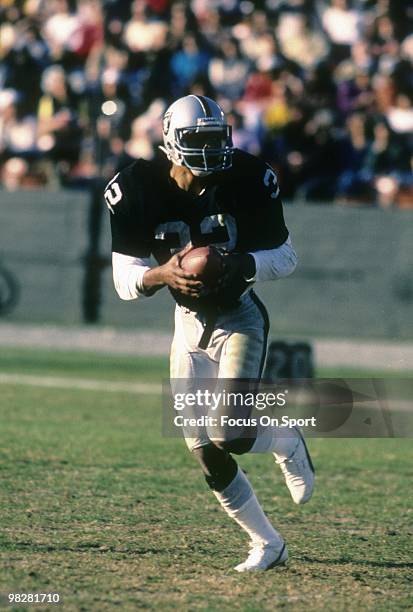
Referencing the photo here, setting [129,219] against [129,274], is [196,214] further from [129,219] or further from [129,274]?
[129,274]

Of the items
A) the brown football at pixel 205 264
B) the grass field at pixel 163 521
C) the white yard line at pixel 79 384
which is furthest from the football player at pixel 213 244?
the white yard line at pixel 79 384

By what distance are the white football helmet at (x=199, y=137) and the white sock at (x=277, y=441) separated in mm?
1173

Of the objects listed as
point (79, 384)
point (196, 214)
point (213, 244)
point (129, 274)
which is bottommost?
point (79, 384)

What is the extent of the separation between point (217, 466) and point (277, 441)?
414 millimetres

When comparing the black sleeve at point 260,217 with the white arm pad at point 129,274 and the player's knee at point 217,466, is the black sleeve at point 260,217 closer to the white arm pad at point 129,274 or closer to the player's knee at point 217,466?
the white arm pad at point 129,274

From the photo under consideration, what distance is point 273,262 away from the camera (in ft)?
17.7

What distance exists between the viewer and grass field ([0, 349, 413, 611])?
4.76 meters

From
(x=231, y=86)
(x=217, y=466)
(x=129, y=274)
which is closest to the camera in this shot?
(x=217, y=466)

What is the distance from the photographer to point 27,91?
15891 millimetres

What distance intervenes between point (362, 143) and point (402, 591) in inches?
383

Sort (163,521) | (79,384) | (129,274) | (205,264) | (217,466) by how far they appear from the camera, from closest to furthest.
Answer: (205,264) → (217,466) → (129,274) → (163,521) → (79,384)

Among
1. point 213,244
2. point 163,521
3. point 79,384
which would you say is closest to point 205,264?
point 213,244

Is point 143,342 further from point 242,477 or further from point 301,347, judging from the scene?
point 242,477

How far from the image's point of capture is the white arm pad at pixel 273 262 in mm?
5332
